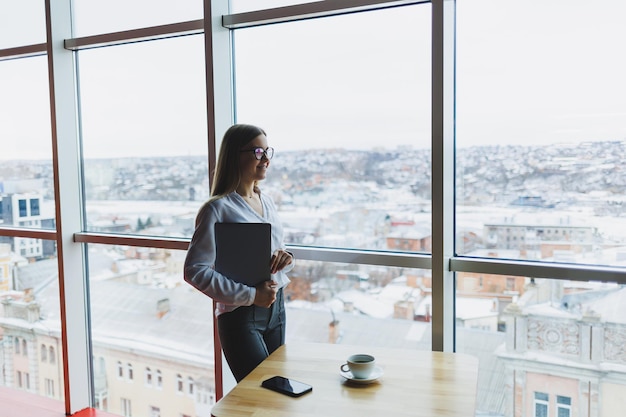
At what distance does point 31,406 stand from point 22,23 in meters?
2.47

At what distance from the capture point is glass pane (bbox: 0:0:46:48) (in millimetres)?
3631

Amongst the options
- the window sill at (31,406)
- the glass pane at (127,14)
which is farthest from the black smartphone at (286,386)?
the window sill at (31,406)

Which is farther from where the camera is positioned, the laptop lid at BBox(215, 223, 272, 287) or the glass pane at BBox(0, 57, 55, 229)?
the glass pane at BBox(0, 57, 55, 229)

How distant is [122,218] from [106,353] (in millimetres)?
873

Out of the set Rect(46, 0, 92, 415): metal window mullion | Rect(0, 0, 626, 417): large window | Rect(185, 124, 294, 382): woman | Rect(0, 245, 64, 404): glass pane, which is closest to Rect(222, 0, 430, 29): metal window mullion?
Rect(0, 0, 626, 417): large window

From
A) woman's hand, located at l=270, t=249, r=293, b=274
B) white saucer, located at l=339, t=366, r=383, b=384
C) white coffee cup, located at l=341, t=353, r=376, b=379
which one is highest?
woman's hand, located at l=270, t=249, r=293, b=274

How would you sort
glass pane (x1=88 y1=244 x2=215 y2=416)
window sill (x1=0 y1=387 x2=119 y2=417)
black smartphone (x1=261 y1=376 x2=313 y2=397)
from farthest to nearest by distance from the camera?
1. window sill (x1=0 y1=387 x2=119 y2=417)
2. glass pane (x1=88 y1=244 x2=215 y2=416)
3. black smartphone (x1=261 y1=376 x2=313 y2=397)

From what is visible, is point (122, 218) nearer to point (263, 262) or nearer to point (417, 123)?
point (263, 262)

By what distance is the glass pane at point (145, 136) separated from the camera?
10.3 feet

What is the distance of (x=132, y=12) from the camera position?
3.29 metres

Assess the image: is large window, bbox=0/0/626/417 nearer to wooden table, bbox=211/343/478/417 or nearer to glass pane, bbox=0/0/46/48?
glass pane, bbox=0/0/46/48

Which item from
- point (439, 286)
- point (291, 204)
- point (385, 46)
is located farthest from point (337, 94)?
point (439, 286)

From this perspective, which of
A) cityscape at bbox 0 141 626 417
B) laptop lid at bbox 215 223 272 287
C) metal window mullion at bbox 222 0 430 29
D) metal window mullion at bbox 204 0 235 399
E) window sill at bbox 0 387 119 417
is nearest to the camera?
laptop lid at bbox 215 223 272 287

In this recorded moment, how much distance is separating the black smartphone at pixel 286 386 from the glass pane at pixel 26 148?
247 cm
